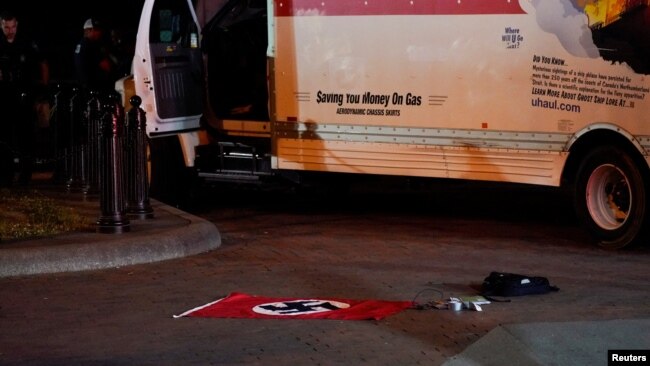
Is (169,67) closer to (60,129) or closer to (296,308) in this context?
(60,129)

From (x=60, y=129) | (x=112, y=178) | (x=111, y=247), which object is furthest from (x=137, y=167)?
(x=60, y=129)

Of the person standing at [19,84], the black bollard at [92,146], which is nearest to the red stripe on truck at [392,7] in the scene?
the black bollard at [92,146]

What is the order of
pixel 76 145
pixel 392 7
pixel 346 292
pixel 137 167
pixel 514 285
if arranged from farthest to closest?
pixel 76 145 < pixel 392 7 < pixel 137 167 < pixel 346 292 < pixel 514 285

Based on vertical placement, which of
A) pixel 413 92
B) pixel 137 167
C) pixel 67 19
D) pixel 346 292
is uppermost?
pixel 67 19

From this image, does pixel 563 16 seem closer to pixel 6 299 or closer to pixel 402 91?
pixel 402 91

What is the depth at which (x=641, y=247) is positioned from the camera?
11109 millimetres

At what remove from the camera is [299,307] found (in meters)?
8.36

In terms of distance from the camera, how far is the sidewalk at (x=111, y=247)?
32.0ft

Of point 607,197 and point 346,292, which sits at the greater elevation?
point 607,197

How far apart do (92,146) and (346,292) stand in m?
5.88

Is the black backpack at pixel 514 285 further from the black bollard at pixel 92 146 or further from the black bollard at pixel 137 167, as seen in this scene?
the black bollard at pixel 92 146

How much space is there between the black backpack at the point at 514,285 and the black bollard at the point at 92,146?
6.09 metres

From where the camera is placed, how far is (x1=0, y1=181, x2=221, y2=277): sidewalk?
974 cm

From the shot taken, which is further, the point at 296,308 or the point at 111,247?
the point at 111,247
